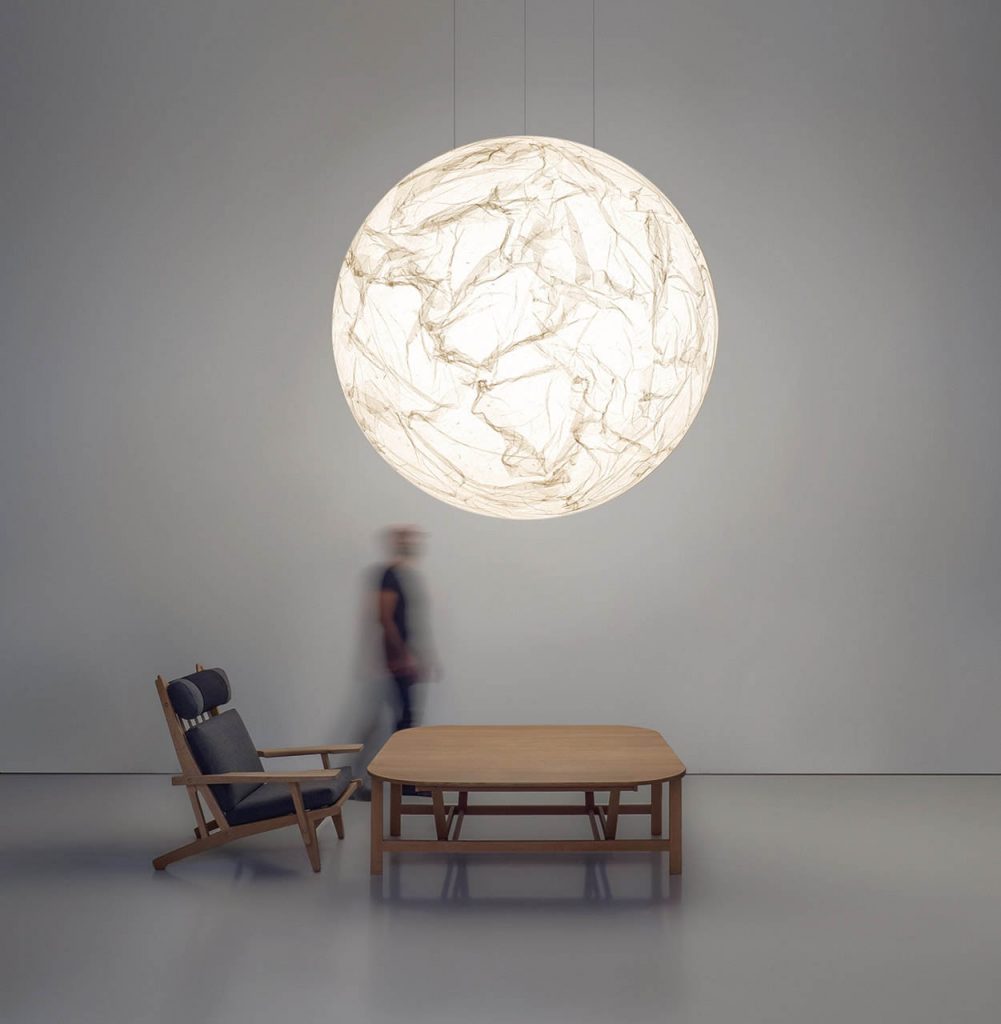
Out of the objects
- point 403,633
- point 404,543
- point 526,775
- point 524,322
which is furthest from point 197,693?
point 524,322

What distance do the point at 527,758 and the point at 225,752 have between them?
132cm

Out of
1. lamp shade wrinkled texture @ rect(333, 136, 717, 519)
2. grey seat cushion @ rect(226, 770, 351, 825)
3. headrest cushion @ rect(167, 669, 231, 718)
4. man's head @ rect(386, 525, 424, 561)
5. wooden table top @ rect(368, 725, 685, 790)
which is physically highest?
lamp shade wrinkled texture @ rect(333, 136, 717, 519)

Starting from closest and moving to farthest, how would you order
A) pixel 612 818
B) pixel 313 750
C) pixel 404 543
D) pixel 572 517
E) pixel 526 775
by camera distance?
pixel 526 775 < pixel 612 818 < pixel 313 750 < pixel 404 543 < pixel 572 517

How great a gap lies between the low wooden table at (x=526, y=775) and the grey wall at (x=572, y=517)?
1.50 meters

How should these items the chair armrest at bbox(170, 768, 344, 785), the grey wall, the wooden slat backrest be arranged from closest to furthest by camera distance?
the chair armrest at bbox(170, 768, 344, 785)
the wooden slat backrest
the grey wall

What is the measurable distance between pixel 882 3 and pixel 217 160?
13.4ft

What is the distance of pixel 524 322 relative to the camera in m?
2.21

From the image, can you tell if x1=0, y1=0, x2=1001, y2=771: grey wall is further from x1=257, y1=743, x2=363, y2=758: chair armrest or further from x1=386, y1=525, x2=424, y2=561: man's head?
x1=257, y1=743, x2=363, y2=758: chair armrest

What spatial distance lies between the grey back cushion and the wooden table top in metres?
0.64

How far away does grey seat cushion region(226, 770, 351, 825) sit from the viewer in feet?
14.8

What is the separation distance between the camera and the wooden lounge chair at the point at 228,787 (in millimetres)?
4461

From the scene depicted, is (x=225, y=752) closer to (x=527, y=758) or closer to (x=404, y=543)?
(x=527, y=758)

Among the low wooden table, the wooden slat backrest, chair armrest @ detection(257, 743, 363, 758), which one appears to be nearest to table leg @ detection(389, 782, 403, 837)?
the low wooden table

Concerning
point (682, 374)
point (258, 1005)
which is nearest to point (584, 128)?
point (682, 374)
